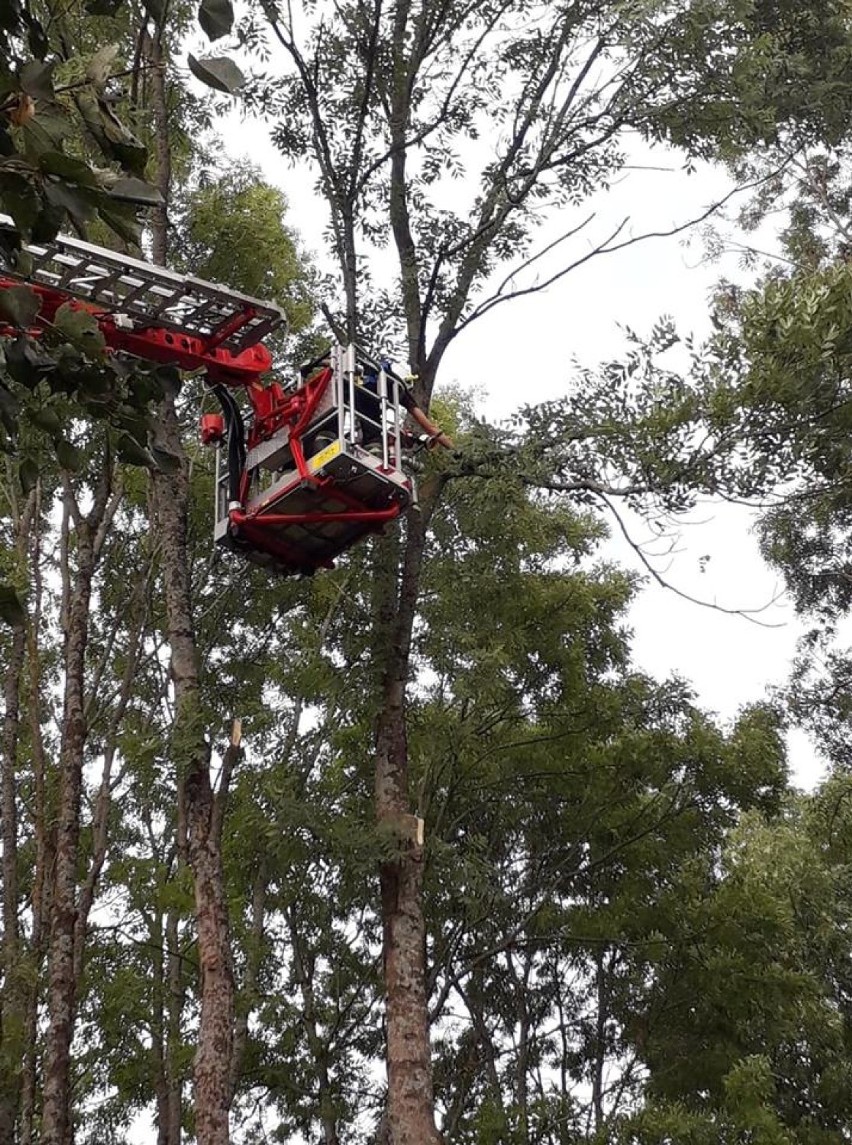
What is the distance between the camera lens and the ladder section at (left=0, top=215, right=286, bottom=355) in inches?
206

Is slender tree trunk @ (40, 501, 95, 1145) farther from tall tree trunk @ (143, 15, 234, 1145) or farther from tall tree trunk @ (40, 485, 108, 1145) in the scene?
tall tree trunk @ (143, 15, 234, 1145)

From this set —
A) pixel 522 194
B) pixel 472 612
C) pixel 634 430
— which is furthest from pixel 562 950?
pixel 522 194

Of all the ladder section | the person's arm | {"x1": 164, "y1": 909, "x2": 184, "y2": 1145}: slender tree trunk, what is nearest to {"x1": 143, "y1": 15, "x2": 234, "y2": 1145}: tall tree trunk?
the ladder section

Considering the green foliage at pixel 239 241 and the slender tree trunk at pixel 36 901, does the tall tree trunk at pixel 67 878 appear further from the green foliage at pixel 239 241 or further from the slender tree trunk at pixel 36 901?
the green foliage at pixel 239 241

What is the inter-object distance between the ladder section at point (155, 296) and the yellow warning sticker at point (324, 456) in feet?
2.48

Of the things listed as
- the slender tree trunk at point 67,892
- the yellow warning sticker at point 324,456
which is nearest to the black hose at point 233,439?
the yellow warning sticker at point 324,456

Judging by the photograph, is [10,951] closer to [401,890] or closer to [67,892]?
[67,892]

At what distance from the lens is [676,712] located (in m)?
10.3

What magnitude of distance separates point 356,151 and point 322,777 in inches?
206

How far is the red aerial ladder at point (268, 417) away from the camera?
557 centimetres

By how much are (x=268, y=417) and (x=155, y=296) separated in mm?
980

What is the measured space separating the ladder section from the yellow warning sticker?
2.48 ft

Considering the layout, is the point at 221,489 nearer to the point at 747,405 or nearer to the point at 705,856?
the point at 747,405

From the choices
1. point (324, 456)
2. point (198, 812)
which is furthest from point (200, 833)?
point (324, 456)
